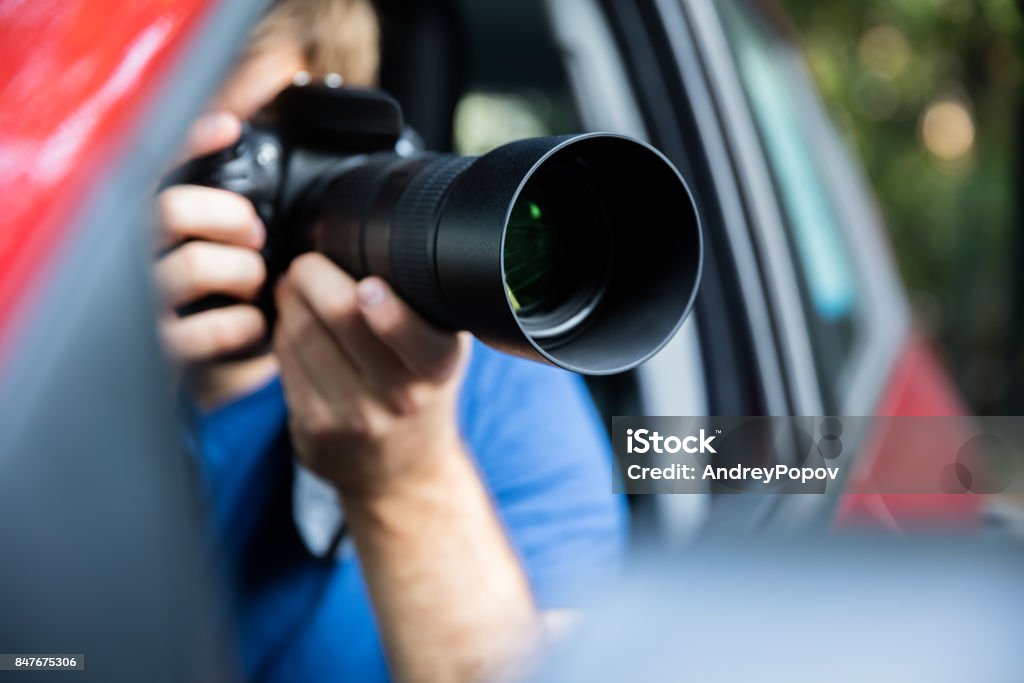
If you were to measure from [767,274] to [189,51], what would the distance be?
119cm

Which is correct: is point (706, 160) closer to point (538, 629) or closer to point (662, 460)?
point (662, 460)

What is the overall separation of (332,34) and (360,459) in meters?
0.60

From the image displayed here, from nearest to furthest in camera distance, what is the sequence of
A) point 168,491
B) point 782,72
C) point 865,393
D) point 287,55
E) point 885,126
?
point 168,491, point 287,55, point 865,393, point 782,72, point 885,126

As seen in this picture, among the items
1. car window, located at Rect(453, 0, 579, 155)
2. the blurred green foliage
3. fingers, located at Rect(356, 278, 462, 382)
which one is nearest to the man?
fingers, located at Rect(356, 278, 462, 382)

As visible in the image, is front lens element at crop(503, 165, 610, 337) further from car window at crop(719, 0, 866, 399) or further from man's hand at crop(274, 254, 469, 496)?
car window at crop(719, 0, 866, 399)

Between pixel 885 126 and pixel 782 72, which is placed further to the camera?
pixel 885 126

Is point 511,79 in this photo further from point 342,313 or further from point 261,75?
point 342,313

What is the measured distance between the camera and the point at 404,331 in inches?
32.3

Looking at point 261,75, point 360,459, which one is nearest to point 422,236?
point 360,459

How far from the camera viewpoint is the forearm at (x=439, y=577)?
959 millimetres

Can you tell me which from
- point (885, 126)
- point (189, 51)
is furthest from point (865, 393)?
point (885, 126)

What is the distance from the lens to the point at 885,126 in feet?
20.9

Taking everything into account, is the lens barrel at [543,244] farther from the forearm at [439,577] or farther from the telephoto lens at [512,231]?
the forearm at [439,577]

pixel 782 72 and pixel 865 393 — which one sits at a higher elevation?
pixel 782 72
